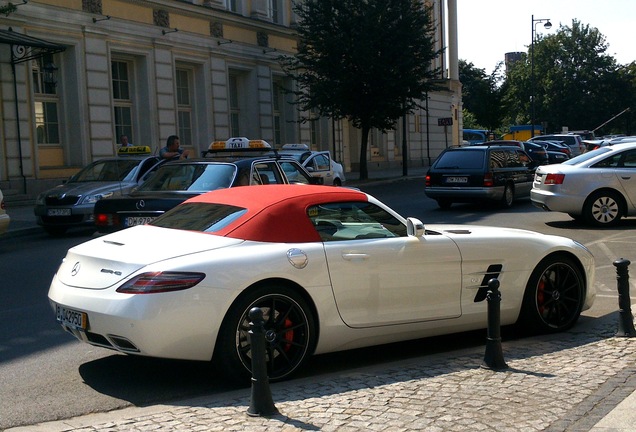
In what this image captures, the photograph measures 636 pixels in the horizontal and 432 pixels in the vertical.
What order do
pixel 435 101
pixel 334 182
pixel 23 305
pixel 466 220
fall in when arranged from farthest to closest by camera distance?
pixel 435 101, pixel 334 182, pixel 466 220, pixel 23 305

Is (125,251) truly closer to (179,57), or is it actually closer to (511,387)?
(511,387)

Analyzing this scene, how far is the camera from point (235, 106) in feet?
120

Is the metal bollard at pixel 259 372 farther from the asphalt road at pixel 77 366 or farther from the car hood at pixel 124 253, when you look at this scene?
the car hood at pixel 124 253

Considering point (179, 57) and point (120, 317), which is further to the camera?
point (179, 57)

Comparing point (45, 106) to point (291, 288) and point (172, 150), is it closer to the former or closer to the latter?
point (172, 150)

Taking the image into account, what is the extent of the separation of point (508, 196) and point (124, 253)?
52.8 feet

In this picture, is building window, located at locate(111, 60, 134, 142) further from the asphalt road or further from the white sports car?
the white sports car

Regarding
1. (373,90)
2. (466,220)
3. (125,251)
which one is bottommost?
(466,220)

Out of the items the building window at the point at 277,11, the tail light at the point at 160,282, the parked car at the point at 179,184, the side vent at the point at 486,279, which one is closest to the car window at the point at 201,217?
the tail light at the point at 160,282

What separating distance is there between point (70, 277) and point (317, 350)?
72.1 inches

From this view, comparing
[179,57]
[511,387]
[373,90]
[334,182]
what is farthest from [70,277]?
[373,90]

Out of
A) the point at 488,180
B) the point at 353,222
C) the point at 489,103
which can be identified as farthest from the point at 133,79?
the point at 489,103

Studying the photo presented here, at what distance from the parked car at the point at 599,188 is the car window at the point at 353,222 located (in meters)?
10.2

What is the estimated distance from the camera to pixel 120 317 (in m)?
5.55
